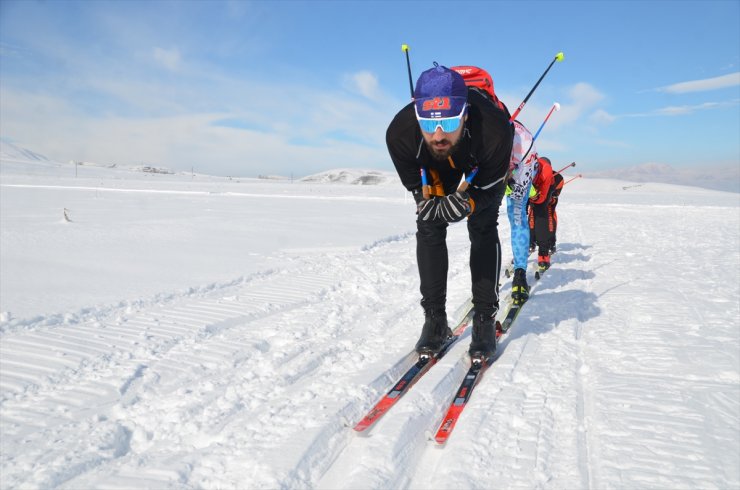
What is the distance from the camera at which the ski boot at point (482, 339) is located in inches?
123

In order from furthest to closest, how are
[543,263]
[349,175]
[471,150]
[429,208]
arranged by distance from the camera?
[349,175], [543,263], [429,208], [471,150]

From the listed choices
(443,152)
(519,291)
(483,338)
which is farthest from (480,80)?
(519,291)

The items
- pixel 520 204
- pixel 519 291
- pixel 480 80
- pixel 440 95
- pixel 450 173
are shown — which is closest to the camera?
pixel 440 95

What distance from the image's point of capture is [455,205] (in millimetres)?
2818

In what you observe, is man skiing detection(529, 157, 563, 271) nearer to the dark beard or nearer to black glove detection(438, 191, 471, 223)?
black glove detection(438, 191, 471, 223)

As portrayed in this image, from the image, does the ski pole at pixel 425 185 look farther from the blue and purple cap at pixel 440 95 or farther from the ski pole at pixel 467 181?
the blue and purple cap at pixel 440 95

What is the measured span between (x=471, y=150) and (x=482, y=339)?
4.27 feet

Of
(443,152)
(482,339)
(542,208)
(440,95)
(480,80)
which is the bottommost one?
(482,339)

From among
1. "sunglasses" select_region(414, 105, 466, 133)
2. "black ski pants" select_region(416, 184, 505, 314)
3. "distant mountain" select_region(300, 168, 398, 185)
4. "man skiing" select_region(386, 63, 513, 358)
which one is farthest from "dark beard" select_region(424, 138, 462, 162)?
"distant mountain" select_region(300, 168, 398, 185)

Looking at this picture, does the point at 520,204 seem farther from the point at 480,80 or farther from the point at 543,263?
the point at 543,263

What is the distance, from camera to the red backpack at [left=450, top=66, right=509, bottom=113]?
11.7ft

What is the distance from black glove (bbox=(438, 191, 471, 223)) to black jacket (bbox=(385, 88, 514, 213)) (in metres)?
0.16

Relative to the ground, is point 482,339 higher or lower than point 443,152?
lower

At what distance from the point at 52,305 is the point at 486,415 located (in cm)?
376
